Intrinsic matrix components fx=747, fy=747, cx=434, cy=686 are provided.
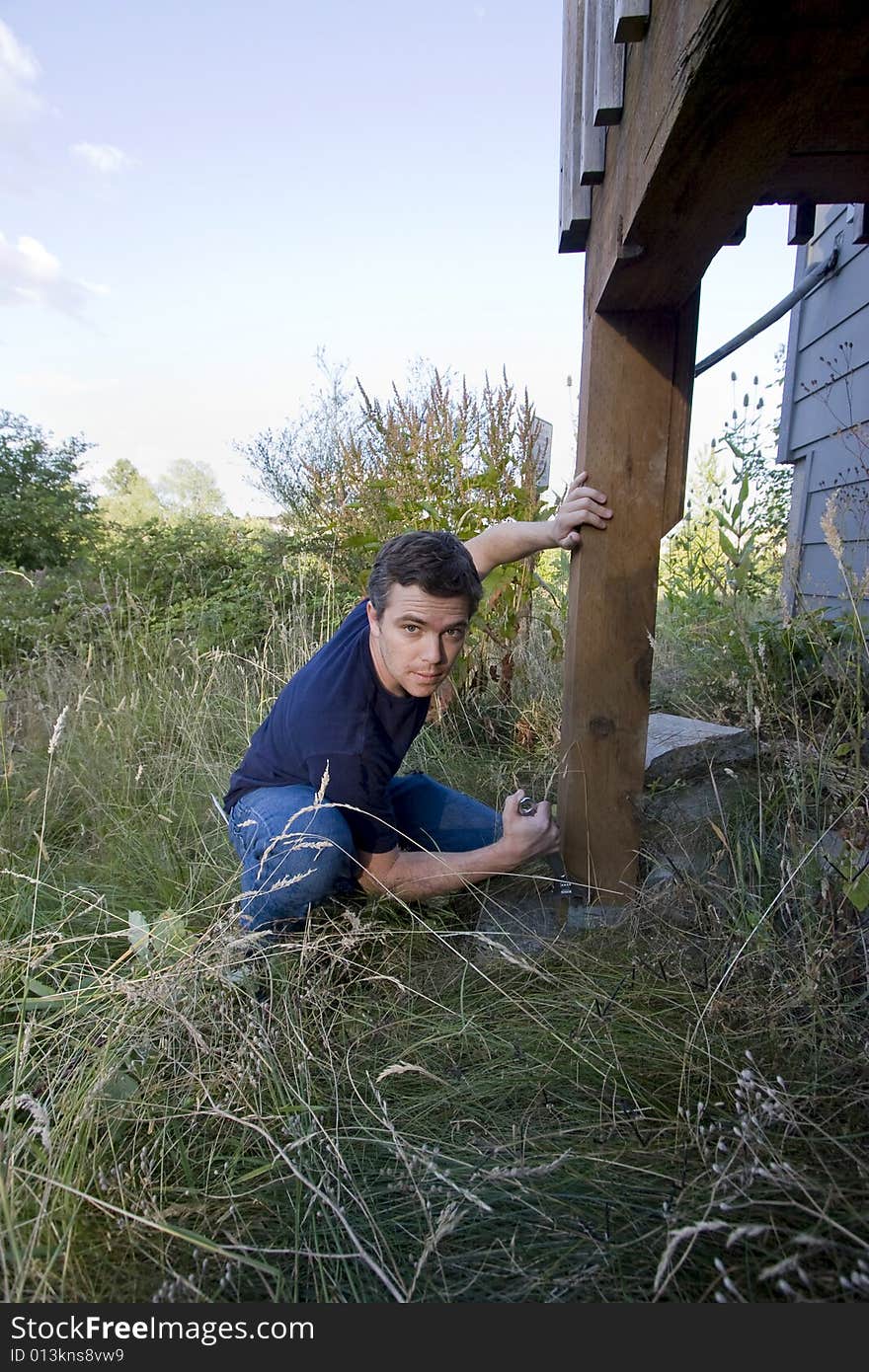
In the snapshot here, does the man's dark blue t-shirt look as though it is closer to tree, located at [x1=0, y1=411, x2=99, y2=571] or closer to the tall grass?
the tall grass

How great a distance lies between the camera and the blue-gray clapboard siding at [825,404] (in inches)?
155

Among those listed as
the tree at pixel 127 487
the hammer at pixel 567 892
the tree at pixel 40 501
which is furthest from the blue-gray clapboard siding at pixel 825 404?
the tree at pixel 127 487

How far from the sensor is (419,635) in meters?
1.99

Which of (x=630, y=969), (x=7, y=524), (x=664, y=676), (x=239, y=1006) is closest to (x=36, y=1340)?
(x=239, y=1006)

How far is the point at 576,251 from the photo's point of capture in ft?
7.15

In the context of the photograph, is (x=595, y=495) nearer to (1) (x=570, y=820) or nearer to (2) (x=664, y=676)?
(1) (x=570, y=820)

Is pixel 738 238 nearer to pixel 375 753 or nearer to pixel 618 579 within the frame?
pixel 618 579

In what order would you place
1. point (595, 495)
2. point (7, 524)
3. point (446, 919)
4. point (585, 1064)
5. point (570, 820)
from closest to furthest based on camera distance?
point (585, 1064) < point (595, 495) < point (570, 820) < point (446, 919) < point (7, 524)

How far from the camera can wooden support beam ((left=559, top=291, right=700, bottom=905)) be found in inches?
75.0

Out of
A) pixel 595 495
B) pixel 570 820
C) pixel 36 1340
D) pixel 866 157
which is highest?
pixel 866 157

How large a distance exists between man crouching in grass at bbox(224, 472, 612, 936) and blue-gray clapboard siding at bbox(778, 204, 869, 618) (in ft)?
7.79

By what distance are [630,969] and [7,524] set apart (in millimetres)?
10173

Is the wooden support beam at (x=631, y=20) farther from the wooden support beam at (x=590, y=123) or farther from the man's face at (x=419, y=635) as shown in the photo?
the man's face at (x=419, y=635)
